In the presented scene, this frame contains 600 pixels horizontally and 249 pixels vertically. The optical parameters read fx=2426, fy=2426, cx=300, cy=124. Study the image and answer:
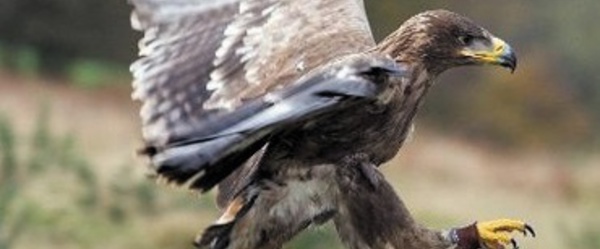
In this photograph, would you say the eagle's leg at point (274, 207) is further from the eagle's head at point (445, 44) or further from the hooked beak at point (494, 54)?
the hooked beak at point (494, 54)

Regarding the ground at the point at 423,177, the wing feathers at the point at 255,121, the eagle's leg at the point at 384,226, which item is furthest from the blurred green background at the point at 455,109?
the wing feathers at the point at 255,121

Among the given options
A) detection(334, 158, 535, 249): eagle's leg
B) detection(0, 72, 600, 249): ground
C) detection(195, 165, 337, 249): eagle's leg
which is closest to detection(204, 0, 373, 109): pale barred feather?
detection(195, 165, 337, 249): eagle's leg

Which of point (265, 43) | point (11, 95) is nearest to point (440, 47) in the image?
point (265, 43)

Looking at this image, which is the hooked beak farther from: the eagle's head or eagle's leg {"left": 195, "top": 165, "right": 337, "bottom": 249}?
eagle's leg {"left": 195, "top": 165, "right": 337, "bottom": 249}

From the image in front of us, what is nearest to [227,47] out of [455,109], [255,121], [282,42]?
[282,42]

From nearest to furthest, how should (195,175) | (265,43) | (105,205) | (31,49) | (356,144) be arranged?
(195,175) < (356,144) < (265,43) < (105,205) < (31,49)

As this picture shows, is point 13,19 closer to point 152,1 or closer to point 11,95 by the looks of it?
point 11,95

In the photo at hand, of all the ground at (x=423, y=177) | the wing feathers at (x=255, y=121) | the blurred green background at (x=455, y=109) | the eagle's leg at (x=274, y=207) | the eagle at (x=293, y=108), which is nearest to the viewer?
the wing feathers at (x=255, y=121)

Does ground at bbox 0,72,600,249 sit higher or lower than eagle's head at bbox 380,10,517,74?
lower
